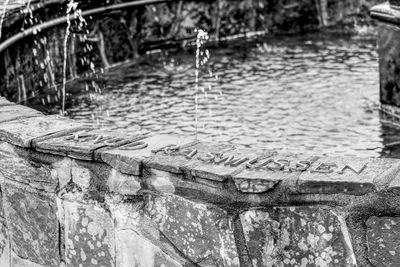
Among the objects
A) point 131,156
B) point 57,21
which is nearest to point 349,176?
point 131,156

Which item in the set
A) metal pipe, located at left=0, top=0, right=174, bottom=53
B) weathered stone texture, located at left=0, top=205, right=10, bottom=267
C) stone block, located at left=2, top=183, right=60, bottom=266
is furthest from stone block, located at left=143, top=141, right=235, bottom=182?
metal pipe, located at left=0, top=0, right=174, bottom=53

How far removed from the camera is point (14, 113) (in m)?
4.00

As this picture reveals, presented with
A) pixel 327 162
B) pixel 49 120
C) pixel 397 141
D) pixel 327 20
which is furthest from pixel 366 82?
pixel 327 162

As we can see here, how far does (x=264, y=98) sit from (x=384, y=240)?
144 inches

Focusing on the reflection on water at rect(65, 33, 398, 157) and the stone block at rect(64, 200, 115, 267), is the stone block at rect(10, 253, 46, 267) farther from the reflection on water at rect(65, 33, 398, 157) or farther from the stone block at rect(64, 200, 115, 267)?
the reflection on water at rect(65, 33, 398, 157)

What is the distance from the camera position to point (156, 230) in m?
3.18

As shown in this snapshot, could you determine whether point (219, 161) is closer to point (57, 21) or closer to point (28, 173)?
point (28, 173)

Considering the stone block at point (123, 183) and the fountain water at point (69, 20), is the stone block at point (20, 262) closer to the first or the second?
the stone block at point (123, 183)

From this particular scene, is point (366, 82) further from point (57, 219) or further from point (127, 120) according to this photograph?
point (57, 219)

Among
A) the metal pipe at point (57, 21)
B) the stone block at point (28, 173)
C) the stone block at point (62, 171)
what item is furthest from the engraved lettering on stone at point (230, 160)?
the metal pipe at point (57, 21)

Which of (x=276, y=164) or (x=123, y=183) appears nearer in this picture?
(x=276, y=164)

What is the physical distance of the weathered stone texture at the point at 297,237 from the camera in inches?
110

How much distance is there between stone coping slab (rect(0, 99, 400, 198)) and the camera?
2.76m

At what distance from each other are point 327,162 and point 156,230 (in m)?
0.69
